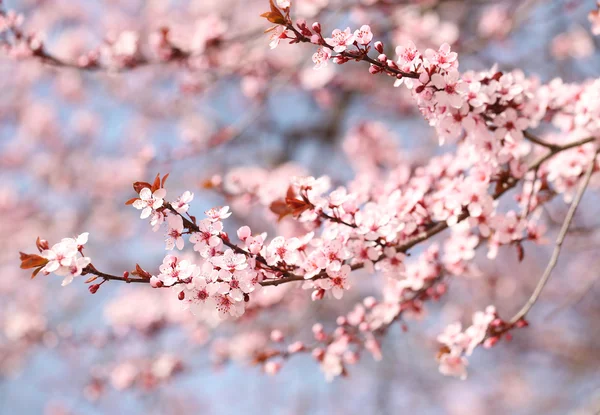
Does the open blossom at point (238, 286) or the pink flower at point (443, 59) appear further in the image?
the pink flower at point (443, 59)

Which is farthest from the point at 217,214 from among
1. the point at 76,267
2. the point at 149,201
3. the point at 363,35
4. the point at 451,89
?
the point at 451,89

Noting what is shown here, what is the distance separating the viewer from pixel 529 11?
132 inches

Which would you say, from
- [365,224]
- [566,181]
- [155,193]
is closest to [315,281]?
[365,224]

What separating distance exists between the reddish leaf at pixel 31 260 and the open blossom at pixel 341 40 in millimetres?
939

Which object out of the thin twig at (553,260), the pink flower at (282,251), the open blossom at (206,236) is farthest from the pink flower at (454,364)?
the open blossom at (206,236)

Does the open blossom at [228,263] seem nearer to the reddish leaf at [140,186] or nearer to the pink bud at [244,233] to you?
the pink bud at [244,233]

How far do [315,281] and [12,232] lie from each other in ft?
23.4

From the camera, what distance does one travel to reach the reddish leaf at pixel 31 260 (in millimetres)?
1367

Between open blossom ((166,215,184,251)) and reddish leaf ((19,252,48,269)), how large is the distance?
309mm

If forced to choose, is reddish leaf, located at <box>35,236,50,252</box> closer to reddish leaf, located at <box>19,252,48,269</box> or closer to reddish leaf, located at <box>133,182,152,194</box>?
reddish leaf, located at <box>19,252,48,269</box>

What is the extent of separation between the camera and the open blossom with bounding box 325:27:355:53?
4.87ft

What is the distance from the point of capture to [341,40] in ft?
4.91

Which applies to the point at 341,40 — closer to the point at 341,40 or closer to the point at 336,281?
the point at 341,40

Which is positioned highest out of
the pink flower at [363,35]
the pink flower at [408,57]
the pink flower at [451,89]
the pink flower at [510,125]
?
the pink flower at [363,35]
